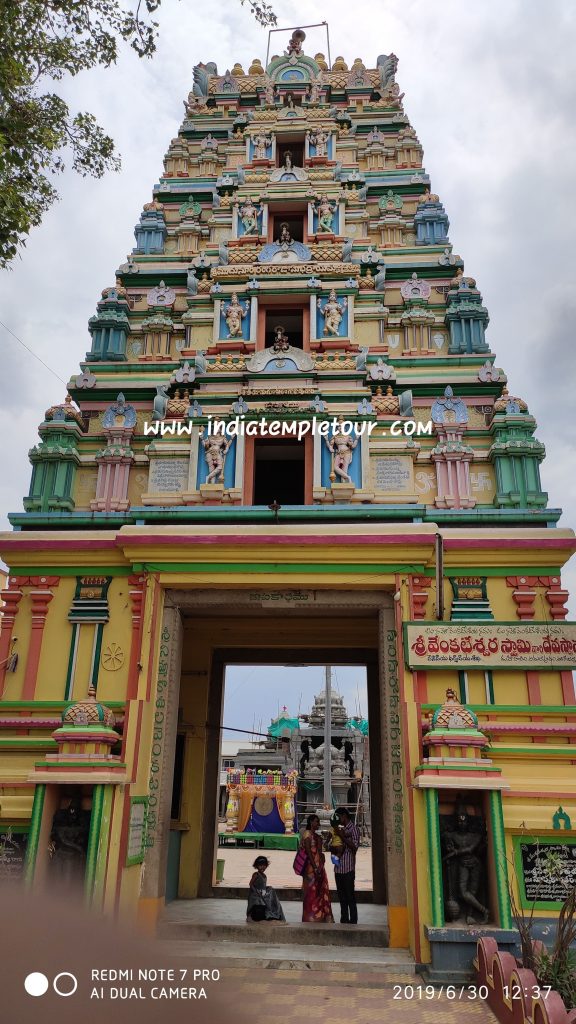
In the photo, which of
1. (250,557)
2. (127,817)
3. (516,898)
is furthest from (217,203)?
(516,898)

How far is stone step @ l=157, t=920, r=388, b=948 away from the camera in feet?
30.1

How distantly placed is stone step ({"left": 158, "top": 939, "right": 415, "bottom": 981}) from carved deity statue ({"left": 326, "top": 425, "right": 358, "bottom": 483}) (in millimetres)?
6174

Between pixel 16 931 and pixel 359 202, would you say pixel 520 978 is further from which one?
pixel 359 202

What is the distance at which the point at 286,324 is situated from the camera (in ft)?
45.3

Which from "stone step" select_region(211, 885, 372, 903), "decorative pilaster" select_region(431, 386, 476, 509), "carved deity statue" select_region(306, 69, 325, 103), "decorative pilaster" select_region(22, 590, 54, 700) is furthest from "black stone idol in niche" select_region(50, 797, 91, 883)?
"carved deity statue" select_region(306, 69, 325, 103)

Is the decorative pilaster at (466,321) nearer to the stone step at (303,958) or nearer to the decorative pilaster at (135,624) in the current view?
the decorative pilaster at (135,624)

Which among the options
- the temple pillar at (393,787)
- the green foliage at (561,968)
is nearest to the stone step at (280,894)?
the temple pillar at (393,787)

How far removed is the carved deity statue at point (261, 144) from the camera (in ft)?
50.2

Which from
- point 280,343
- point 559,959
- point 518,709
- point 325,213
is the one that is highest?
point 325,213

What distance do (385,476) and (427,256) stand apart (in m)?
5.07

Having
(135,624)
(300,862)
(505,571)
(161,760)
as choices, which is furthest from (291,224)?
(300,862)

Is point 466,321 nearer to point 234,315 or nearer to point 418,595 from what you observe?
point 234,315

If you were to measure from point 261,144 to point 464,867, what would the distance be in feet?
46.7

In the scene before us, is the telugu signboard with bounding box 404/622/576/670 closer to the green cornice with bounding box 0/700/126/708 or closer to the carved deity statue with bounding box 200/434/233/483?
the carved deity statue with bounding box 200/434/233/483
